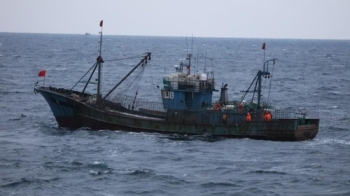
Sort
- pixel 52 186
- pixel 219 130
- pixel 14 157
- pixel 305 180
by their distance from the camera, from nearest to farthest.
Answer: pixel 52 186, pixel 305 180, pixel 14 157, pixel 219 130

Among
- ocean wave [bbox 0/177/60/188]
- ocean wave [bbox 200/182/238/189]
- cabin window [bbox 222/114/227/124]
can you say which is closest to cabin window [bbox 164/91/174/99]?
cabin window [bbox 222/114/227/124]

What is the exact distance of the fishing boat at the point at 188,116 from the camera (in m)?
59.0

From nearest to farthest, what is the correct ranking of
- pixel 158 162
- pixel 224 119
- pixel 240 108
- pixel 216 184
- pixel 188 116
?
pixel 216 184, pixel 158 162, pixel 224 119, pixel 188 116, pixel 240 108

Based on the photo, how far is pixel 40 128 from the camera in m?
64.2

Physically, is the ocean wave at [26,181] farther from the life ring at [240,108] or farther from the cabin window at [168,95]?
the life ring at [240,108]

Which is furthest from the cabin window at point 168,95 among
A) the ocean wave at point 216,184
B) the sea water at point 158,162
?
the ocean wave at point 216,184

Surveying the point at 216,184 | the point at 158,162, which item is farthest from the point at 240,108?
the point at 216,184

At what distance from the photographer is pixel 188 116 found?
59.6m

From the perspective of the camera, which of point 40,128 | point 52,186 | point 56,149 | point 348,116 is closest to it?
point 52,186

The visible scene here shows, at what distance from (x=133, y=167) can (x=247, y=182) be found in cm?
773

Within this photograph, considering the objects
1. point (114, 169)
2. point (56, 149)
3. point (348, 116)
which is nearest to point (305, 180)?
point (114, 169)

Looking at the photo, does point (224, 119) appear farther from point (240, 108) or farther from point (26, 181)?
point (26, 181)

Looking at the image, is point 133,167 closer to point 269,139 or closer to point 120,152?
point 120,152

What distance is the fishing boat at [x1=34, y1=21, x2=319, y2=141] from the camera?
194ft
